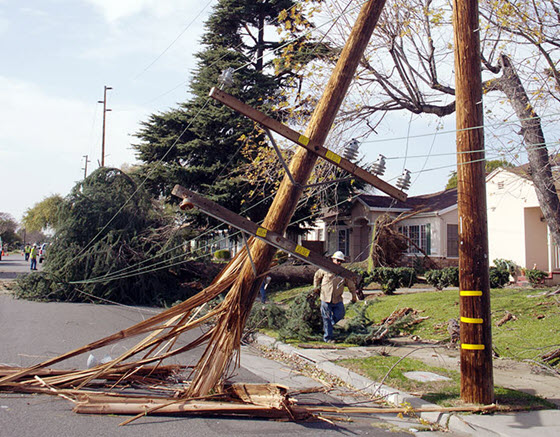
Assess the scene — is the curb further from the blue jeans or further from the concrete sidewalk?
the blue jeans

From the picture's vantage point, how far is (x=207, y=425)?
5297 mm

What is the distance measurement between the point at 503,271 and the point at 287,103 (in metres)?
8.63

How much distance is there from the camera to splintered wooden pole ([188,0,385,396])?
590 centimetres

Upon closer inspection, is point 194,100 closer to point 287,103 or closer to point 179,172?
point 179,172

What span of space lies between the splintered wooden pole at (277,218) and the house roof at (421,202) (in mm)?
18795

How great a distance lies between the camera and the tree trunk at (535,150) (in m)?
9.86

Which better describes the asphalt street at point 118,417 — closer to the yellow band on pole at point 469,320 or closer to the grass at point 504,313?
the yellow band on pole at point 469,320

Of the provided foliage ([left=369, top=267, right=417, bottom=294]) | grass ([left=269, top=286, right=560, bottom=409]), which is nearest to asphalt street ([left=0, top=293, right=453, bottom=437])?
grass ([left=269, top=286, right=560, bottom=409])

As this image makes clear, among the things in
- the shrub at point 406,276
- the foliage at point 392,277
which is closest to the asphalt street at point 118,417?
the foliage at point 392,277

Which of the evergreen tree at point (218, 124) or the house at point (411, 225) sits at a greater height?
the evergreen tree at point (218, 124)

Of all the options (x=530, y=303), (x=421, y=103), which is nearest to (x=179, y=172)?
(x=421, y=103)

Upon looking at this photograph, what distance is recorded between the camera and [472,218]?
610 centimetres

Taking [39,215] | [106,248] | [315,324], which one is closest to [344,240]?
[106,248]

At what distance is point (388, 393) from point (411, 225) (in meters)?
20.6
